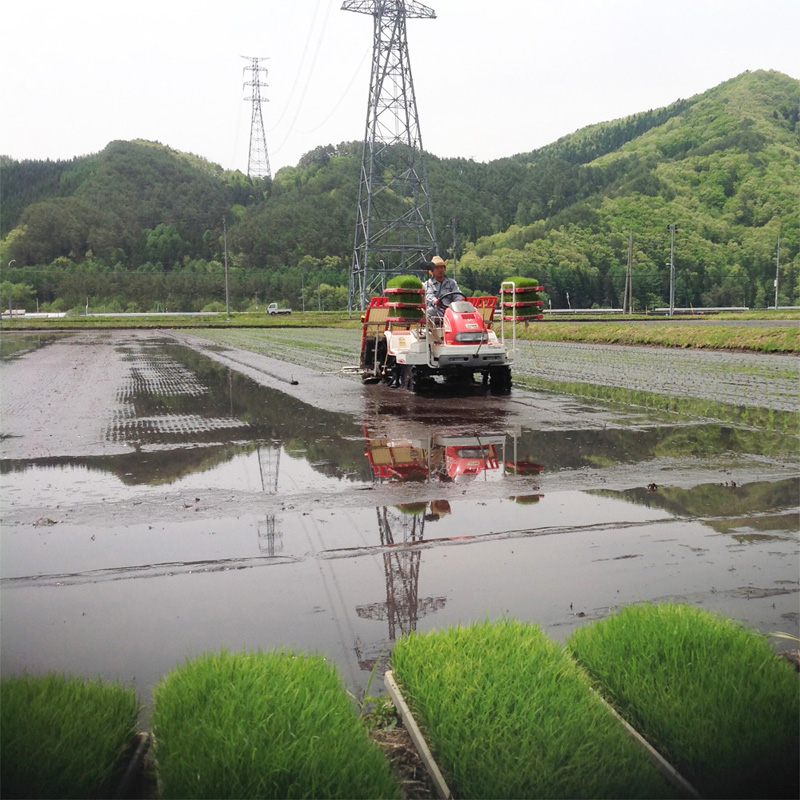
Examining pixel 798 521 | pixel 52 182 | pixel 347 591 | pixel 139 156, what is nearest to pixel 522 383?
pixel 798 521

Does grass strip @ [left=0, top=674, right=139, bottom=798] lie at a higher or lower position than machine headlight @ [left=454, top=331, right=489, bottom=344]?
lower

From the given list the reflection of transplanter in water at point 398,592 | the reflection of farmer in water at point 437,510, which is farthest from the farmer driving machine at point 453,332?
the reflection of transplanter in water at point 398,592

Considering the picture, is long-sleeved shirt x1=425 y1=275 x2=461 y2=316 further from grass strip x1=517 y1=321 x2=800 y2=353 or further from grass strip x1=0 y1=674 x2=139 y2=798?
grass strip x1=0 y1=674 x2=139 y2=798

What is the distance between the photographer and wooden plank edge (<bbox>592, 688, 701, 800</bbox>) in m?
2.70

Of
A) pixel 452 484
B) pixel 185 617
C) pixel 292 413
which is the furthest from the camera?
pixel 292 413

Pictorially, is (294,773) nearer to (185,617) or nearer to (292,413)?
(185,617)

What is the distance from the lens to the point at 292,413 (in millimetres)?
12555

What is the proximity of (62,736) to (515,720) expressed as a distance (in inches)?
56.8

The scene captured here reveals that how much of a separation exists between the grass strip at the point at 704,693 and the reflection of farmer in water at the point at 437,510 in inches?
101

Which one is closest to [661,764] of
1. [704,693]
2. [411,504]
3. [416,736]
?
[704,693]

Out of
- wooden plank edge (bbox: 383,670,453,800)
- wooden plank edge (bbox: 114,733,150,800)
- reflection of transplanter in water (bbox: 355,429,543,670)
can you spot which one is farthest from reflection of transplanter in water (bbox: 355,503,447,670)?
wooden plank edge (bbox: 114,733,150,800)

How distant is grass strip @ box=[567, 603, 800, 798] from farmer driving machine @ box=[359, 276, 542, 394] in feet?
32.7

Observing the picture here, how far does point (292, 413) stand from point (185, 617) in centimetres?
831

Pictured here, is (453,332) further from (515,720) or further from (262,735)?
(262,735)
